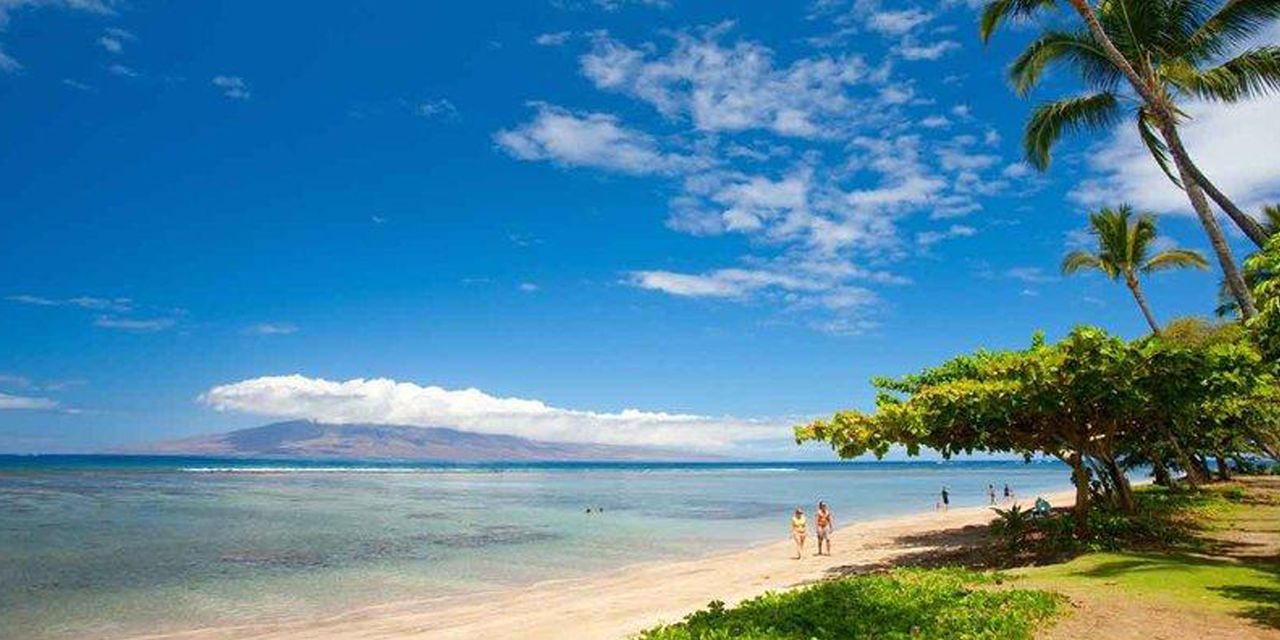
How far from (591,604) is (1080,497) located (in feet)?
42.2

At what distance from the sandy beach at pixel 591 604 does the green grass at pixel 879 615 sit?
4092mm

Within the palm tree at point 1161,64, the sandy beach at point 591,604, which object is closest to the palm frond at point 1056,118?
the palm tree at point 1161,64

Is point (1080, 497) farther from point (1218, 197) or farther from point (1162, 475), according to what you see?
point (1162, 475)

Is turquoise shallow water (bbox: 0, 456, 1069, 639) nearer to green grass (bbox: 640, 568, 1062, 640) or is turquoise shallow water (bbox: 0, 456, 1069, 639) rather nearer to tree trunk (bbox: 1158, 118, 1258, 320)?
green grass (bbox: 640, 568, 1062, 640)

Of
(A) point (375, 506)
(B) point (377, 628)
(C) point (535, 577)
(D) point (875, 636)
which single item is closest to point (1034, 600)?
(D) point (875, 636)

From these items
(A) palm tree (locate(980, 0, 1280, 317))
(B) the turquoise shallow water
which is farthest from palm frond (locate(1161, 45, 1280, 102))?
(B) the turquoise shallow water

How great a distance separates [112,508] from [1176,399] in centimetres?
5455

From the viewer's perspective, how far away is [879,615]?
11.0 meters

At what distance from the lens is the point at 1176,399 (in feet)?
52.5

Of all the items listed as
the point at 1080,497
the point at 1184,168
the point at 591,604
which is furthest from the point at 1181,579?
the point at 591,604

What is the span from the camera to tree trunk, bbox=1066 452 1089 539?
2001 centimetres

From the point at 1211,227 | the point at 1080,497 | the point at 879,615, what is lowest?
the point at 879,615

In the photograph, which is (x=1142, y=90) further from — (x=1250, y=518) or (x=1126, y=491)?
(x=1250, y=518)

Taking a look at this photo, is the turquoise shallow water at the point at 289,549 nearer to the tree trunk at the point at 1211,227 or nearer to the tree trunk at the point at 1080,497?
the tree trunk at the point at 1080,497
